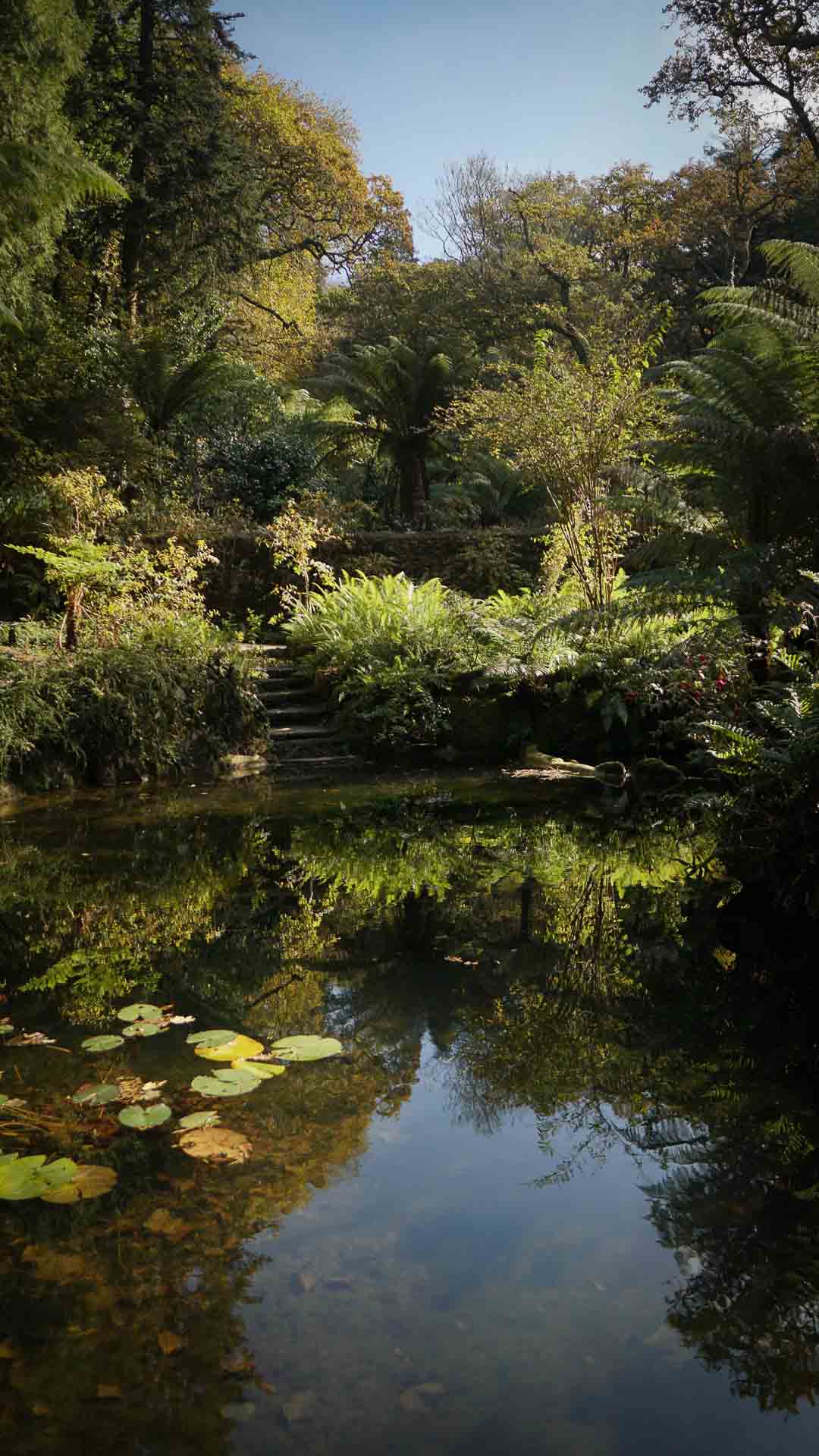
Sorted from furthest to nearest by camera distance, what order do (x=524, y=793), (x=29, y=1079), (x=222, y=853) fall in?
1. (x=524, y=793)
2. (x=222, y=853)
3. (x=29, y=1079)

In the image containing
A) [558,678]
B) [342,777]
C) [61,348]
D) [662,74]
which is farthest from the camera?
[662,74]

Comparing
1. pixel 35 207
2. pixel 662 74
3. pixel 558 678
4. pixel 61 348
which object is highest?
pixel 662 74

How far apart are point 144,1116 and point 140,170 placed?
1452cm

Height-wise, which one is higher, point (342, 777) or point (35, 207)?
point (35, 207)

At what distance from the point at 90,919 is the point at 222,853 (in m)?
1.17

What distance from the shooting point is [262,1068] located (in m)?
2.42

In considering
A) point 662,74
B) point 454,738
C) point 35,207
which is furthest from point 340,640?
point 662,74

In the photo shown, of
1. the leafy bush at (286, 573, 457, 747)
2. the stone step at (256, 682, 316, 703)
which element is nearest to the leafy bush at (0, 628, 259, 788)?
the stone step at (256, 682, 316, 703)

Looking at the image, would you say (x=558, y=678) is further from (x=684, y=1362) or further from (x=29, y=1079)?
(x=684, y=1362)

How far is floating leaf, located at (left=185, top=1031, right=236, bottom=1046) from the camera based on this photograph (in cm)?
257

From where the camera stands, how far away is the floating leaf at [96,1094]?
7.41 ft

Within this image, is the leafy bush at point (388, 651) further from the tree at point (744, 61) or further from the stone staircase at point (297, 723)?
the tree at point (744, 61)

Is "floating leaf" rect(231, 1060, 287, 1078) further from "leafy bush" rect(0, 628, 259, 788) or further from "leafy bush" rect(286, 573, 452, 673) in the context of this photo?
"leafy bush" rect(286, 573, 452, 673)

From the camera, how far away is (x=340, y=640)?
8516 millimetres
